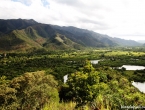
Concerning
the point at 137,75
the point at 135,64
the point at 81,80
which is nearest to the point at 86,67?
the point at 81,80

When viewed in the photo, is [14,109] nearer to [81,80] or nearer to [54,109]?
[54,109]

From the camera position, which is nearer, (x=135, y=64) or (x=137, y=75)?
(x=137, y=75)

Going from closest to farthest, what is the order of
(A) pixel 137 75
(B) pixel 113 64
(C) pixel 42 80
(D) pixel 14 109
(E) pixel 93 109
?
1. (E) pixel 93 109
2. (D) pixel 14 109
3. (C) pixel 42 80
4. (A) pixel 137 75
5. (B) pixel 113 64

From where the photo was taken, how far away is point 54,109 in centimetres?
697

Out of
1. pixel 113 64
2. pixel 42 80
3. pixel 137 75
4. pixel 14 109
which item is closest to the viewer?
pixel 14 109

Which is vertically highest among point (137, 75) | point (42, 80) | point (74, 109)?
point (74, 109)

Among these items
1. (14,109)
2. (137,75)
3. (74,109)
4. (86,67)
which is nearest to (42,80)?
(86,67)

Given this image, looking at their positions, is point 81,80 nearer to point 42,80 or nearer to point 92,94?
point 92,94

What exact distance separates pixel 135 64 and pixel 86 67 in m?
114

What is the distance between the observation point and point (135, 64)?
5315 inches

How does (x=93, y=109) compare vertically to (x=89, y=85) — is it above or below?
above

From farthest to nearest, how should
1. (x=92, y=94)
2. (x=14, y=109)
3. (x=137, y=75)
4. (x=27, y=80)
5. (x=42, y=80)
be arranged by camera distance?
(x=137, y=75) → (x=42, y=80) → (x=27, y=80) → (x=92, y=94) → (x=14, y=109)

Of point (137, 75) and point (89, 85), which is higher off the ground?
point (89, 85)

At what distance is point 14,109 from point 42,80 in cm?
3924
